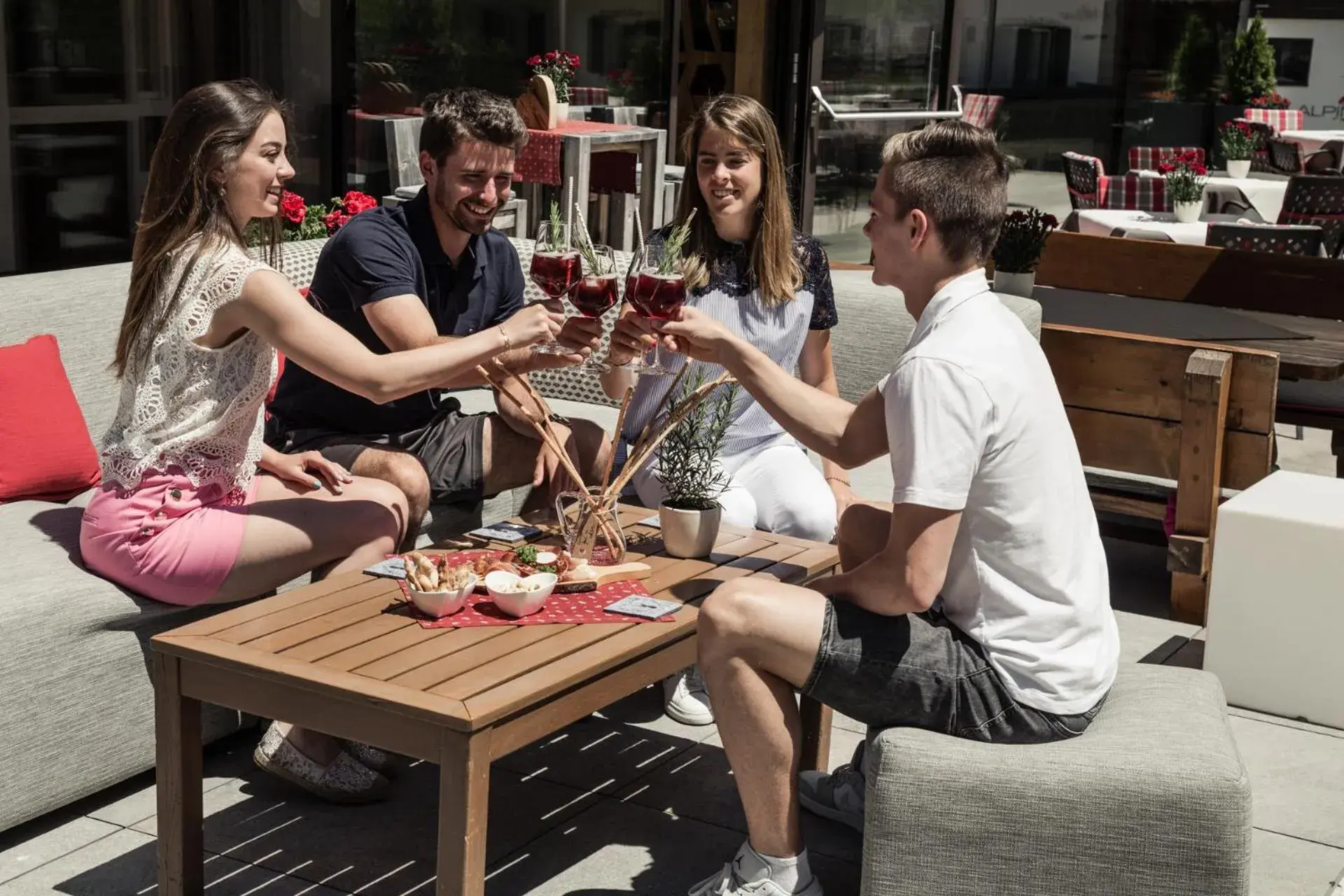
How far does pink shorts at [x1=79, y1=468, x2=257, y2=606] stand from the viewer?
123 inches

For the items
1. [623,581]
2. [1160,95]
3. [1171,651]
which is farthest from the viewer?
[1160,95]

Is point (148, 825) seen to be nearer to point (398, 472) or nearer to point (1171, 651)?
point (398, 472)

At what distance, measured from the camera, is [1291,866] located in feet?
10.4

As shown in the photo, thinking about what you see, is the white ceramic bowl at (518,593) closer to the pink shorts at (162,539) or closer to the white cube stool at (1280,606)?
the pink shorts at (162,539)

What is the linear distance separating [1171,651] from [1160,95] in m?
13.1

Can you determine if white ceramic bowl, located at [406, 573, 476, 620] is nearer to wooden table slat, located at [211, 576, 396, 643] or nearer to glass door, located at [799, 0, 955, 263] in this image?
wooden table slat, located at [211, 576, 396, 643]

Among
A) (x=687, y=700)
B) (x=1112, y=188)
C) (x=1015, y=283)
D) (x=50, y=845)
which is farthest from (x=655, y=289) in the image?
(x=1112, y=188)

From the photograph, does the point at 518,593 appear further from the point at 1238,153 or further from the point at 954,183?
the point at 1238,153

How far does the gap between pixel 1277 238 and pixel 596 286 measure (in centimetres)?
584

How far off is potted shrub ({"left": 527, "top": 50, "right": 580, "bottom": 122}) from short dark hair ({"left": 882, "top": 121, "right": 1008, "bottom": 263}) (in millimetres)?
6098

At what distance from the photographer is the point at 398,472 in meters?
3.69

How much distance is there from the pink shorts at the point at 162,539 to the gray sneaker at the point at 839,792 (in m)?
1.27

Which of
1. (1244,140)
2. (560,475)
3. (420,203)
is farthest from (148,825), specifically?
(1244,140)

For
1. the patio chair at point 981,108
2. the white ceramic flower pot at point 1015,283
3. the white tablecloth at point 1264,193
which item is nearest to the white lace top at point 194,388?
the white ceramic flower pot at point 1015,283
